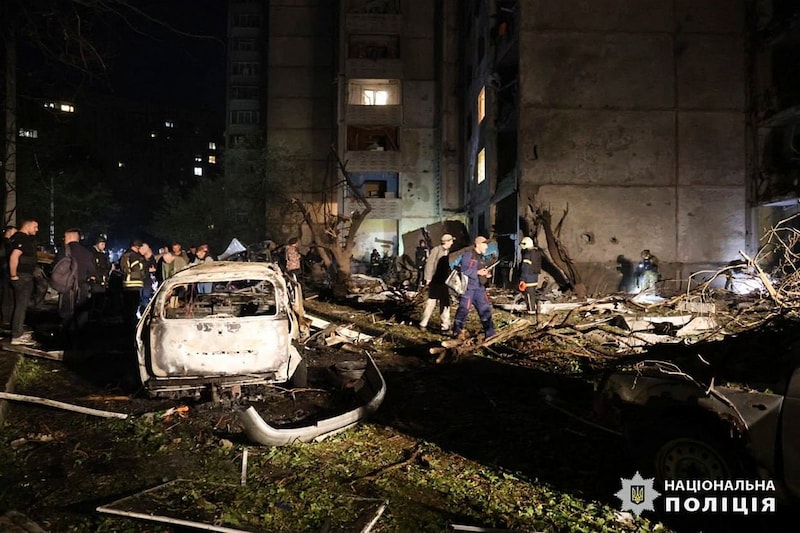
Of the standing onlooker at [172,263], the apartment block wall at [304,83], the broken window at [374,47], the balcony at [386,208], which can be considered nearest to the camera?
the standing onlooker at [172,263]

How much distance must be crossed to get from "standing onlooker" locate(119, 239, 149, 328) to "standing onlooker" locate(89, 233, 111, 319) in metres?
0.36

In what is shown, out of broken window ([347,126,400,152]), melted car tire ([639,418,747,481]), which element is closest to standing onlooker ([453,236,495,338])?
melted car tire ([639,418,747,481])

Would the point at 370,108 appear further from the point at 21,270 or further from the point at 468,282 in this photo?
the point at 21,270

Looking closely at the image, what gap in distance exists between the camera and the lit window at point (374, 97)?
3744 cm

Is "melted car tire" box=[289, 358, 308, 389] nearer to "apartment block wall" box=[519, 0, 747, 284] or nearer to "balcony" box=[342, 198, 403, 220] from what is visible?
"apartment block wall" box=[519, 0, 747, 284]

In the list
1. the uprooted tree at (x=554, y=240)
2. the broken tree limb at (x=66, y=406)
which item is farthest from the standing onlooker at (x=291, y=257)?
the broken tree limb at (x=66, y=406)

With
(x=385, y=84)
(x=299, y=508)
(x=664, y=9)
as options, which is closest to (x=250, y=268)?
(x=299, y=508)

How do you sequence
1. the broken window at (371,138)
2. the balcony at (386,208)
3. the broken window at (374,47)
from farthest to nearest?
the broken window at (371,138), the balcony at (386,208), the broken window at (374,47)

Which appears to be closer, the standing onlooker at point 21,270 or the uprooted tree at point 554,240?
the standing onlooker at point 21,270

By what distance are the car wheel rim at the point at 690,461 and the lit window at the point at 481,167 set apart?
73.1ft

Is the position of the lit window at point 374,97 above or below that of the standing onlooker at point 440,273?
above

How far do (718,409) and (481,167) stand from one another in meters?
23.8

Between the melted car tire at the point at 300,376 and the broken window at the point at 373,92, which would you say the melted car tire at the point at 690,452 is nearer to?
the melted car tire at the point at 300,376

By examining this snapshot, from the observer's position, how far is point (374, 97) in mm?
37625
